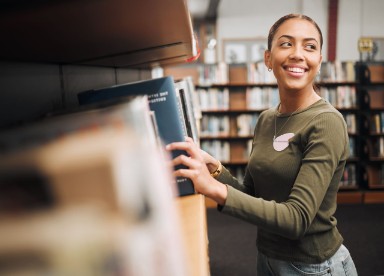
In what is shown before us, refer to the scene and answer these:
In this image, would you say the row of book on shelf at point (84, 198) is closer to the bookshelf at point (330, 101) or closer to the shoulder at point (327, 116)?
the shoulder at point (327, 116)

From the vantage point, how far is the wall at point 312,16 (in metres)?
5.72

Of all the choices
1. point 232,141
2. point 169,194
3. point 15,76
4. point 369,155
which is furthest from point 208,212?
point 169,194

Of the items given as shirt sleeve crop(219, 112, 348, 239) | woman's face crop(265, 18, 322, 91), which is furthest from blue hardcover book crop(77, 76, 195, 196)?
woman's face crop(265, 18, 322, 91)

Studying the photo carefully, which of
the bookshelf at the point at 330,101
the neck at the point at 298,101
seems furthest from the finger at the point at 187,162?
the bookshelf at the point at 330,101

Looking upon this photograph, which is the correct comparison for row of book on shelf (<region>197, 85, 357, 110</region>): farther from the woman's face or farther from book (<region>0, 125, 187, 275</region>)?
book (<region>0, 125, 187, 275</region>)

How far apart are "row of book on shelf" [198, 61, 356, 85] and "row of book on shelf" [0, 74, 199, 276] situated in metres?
3.96

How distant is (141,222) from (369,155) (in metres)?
4.53

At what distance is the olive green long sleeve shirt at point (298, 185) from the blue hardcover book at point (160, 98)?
0.66ft

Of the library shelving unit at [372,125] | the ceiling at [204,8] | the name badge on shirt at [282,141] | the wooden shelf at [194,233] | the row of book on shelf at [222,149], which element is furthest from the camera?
the ceiling at [204,8]

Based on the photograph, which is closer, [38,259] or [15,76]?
[38,259]

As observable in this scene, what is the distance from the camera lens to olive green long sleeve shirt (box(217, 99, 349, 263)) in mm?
802

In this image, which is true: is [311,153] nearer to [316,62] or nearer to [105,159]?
[316,62]

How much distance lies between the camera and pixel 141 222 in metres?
0.22

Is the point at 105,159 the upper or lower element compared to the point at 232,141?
upper
